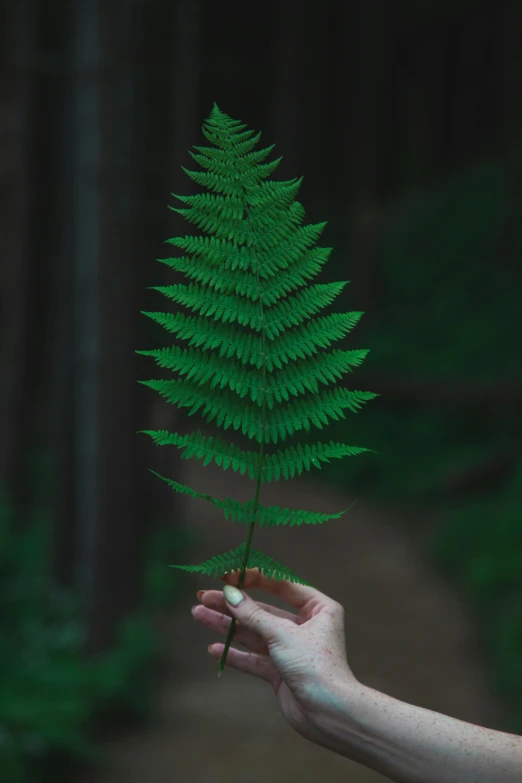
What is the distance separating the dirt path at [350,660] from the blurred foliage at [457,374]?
12.0 inches

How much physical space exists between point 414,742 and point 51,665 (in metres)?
5.06

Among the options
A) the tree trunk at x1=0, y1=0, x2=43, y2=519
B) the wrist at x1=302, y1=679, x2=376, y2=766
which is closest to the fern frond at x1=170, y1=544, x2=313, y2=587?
the wrist at x1=302, y1=679, x2=376, y2=766

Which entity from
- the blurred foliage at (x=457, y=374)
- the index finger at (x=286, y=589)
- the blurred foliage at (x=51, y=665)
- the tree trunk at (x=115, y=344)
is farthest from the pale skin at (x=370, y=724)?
the tree trunk at (x=115, y=344)

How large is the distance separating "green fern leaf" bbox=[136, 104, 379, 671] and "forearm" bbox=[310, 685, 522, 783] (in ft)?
1.20

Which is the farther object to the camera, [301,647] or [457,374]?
[457,374]

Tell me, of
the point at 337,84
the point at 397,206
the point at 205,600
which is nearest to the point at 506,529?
the point at 205,600

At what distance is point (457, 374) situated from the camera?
1192cm

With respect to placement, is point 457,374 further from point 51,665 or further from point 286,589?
point 286,589

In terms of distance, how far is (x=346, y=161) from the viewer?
18.2 meters

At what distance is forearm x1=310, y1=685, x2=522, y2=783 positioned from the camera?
6.17ft

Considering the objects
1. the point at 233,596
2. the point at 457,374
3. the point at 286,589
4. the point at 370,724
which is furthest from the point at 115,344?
the point at 457,374

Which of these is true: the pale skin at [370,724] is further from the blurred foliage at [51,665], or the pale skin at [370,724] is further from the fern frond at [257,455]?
the blurred foliage at [51,665]

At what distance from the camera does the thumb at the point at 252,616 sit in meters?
1.99

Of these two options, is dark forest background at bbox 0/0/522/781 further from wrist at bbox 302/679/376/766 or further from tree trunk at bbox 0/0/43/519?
wrist at bbox 302/679/376/766
